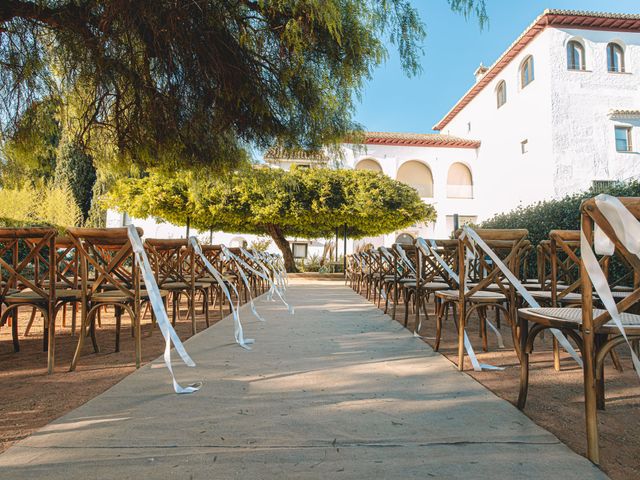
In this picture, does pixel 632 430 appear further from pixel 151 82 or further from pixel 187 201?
pixel 187 201

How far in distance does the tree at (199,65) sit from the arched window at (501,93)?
780 inches

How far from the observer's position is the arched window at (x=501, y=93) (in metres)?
22.1

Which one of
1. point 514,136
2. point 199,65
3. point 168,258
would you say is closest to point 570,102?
point 514,136

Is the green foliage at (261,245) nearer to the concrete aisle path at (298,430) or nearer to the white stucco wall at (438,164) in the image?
the white stucco wall at (438,164)

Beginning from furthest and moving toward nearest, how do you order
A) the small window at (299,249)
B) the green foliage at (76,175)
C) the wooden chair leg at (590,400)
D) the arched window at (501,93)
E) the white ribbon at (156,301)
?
1. the small window at (299,249)
2. the green foliage at (76,175)
3. the arched window at (501,93)
4. the white ribbon at (156,301)
5. the wooden chair leg at (590,400)

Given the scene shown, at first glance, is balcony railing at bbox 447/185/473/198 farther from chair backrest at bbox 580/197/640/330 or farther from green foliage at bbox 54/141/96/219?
chair backrest at bbox 580/197/640/330

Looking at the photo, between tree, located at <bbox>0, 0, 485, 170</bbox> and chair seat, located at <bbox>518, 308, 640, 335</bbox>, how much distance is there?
2.17 metres

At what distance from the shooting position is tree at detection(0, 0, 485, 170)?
362cm

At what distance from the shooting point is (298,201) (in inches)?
600

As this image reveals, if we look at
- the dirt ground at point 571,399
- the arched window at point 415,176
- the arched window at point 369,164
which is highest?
the arched window at point 369,164

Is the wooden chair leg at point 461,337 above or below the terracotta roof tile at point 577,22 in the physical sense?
below

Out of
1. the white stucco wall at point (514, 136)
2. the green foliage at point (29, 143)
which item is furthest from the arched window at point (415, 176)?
the green foliage at point (29, 143)

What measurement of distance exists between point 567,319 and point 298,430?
1250 millimetres

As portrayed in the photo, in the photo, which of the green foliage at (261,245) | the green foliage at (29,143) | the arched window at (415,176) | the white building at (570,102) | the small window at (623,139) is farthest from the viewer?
the arched window at (415,176)
